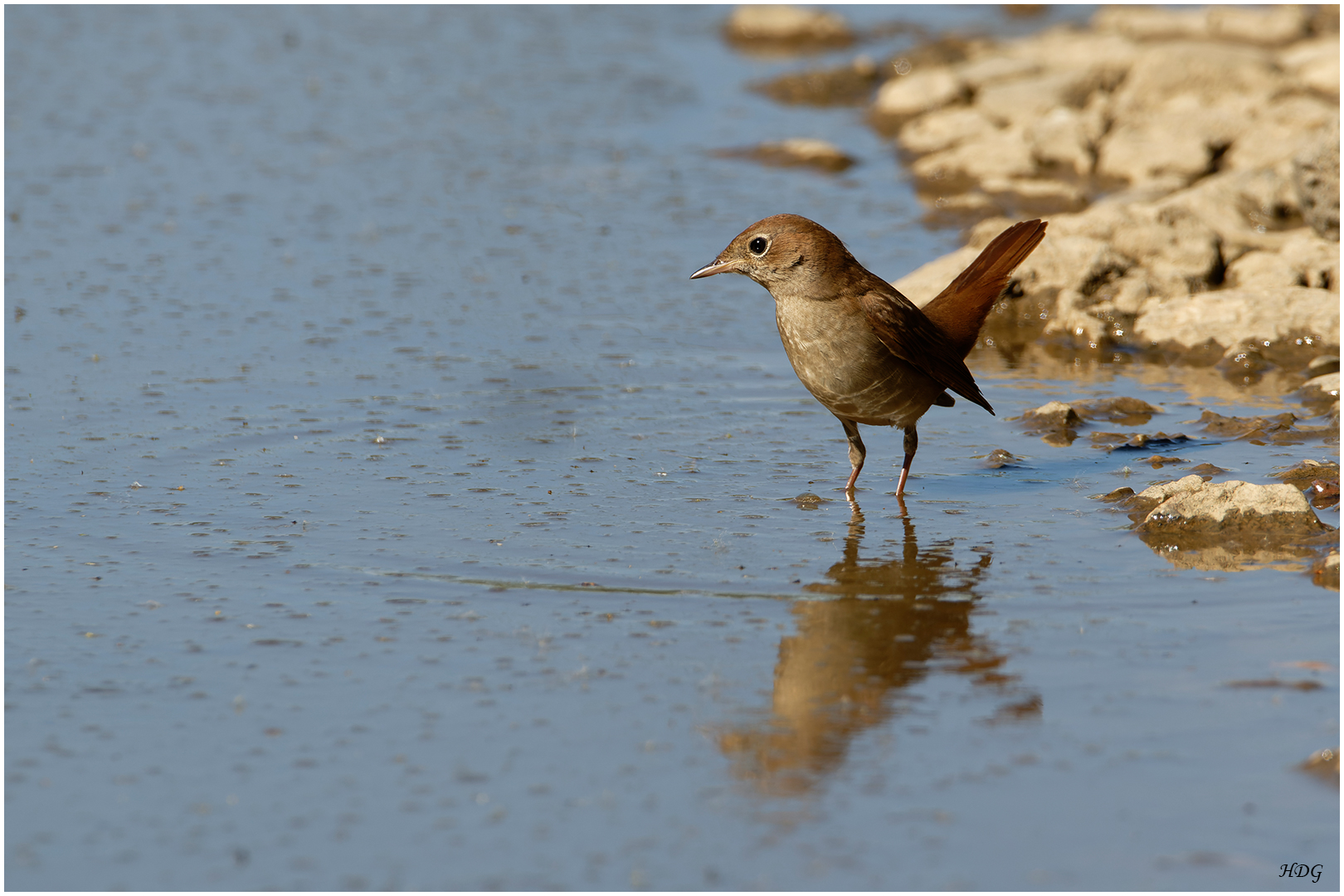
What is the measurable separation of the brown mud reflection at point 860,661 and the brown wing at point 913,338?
2.78 ft

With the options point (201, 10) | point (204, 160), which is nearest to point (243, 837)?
point (204, 160)

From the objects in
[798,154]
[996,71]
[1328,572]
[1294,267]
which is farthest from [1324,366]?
[996,71]

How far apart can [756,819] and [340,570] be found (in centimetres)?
220

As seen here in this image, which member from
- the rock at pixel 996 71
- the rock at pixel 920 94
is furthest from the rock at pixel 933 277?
the rock at pixel 996 71

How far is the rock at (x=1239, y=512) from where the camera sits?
18.5 feet

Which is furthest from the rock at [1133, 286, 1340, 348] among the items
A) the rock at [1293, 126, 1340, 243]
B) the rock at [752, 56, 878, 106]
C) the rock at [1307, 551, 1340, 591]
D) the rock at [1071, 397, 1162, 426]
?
the rock at [752, 56, 878, 106]

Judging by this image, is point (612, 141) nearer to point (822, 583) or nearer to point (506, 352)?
point (506, 352)

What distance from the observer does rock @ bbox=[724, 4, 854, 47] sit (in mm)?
→ 20406

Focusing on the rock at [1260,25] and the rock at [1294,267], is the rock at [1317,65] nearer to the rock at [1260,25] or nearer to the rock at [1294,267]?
the rock at [1260,25]

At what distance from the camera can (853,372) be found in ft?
20.1

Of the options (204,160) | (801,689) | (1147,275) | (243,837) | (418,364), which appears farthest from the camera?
(204,160)

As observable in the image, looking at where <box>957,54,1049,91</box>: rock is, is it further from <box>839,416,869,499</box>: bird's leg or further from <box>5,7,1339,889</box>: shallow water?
<box>839,416,869,499</box>: bird's leg

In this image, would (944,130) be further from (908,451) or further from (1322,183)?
(908,451)

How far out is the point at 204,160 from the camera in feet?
42.0
